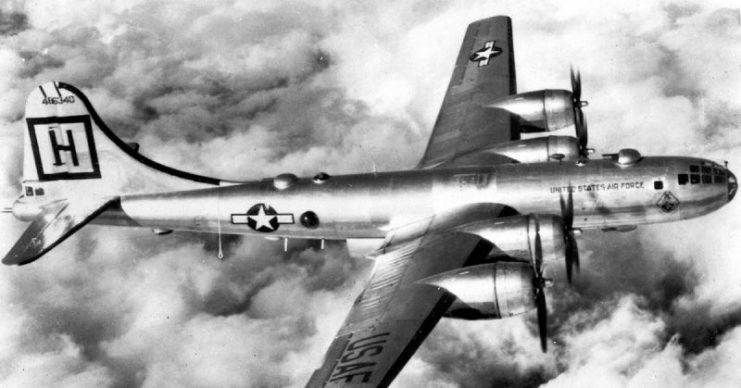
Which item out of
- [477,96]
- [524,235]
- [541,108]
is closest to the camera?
[524,235]

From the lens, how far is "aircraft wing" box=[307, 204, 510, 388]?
1484 cm

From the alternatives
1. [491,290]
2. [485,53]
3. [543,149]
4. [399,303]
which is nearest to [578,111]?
[543,149]

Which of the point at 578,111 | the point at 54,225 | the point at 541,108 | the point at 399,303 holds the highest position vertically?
the point at 541,108

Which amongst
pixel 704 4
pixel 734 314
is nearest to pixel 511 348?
pixel 734 314

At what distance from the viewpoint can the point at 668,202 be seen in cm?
1962

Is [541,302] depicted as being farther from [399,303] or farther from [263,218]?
[263,218]

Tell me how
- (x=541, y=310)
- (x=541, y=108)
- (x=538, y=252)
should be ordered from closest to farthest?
(x=541, y=310), (x=538, y=252), (x=541, y=108)

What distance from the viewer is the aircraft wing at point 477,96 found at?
2355 centimetres

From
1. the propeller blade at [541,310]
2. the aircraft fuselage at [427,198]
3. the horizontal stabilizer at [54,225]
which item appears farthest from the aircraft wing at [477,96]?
the horizontal stabilizer at [54,225]

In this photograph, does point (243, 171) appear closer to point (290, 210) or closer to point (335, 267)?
point (335, 267)

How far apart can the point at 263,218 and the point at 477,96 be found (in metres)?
9.20

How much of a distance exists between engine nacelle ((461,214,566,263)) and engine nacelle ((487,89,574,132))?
20.6 ft

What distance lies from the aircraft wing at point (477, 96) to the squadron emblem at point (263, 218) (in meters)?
5.31

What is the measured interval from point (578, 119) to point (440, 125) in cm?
483
